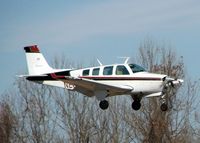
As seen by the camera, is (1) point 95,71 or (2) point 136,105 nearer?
(1) point 95,71

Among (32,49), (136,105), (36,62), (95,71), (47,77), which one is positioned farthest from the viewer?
(32,49)

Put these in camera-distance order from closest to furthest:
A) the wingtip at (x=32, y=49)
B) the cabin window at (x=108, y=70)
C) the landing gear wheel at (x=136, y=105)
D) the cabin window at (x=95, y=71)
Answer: the cabin window at (x=108, y=70), the cabin window at (x=95, y=71), the landing gear wheel at (x=136, y=105), the wingtip at (x=32, y=49)

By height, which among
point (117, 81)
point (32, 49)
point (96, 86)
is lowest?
point (96, 86)

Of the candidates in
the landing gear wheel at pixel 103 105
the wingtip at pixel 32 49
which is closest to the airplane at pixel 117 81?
the landing gear wheel at pixel 103 105

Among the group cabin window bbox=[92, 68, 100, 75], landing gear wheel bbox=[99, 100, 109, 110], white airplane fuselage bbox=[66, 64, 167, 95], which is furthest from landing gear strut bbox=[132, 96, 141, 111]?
cabin window bbox=[92, 68, 100, 75]

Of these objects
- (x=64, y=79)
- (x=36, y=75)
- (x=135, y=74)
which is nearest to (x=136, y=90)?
(x=135, y=74)

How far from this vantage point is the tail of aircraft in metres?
37.2

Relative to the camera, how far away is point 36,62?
38.0m

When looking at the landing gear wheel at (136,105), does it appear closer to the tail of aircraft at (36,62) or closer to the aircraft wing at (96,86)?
the aircraft wing at (96,86)

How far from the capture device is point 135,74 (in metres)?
32.6

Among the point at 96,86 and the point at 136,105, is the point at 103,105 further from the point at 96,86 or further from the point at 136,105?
the point at 136,105

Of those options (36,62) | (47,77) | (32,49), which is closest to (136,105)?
(47,77)

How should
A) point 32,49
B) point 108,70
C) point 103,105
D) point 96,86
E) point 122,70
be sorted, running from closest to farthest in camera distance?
point 103,105, point 122,70, point 108,70, point 96,86, point 32,49

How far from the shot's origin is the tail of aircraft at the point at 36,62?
1466 inches
